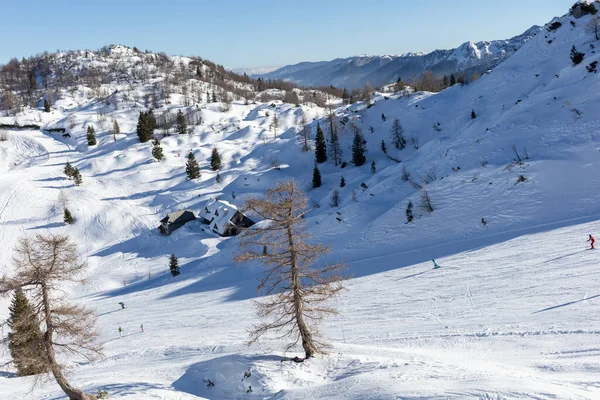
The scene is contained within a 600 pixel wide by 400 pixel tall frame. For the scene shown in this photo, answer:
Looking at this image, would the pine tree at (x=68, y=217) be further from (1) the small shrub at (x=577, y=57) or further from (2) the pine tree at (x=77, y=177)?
(1) the small shrub at (x=577, y=57)

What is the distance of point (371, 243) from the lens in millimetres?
38906

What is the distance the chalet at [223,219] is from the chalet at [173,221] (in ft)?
8.91

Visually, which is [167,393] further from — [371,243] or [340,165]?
[340,165]

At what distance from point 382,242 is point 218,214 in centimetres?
2817

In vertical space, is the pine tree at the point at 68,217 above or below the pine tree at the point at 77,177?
below

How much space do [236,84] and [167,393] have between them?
173969mm

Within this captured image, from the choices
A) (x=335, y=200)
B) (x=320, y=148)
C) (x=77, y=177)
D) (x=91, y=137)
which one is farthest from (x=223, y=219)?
(x=91, y=137)

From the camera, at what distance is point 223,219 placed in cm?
5553

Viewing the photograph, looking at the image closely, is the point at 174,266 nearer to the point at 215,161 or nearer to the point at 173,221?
the point at 173,221

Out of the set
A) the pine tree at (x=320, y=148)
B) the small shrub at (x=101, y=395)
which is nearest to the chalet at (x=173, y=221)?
the pine tree at (x=320, y=148)

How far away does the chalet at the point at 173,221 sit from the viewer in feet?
188

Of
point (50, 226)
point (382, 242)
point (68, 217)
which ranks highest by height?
point (68, 217)

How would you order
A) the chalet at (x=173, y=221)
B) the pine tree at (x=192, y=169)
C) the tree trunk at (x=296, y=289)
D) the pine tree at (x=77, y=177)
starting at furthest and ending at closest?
the pine tree at (x=192, y=169) < the pine tree at (x=77, y=177) < the chalet at (x=173, y=221) < the tree trunk at (x=296, y=289)

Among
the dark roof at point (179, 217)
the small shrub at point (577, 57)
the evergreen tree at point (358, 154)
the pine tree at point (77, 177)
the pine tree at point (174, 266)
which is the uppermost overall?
the small shrub at point (577, 57)
